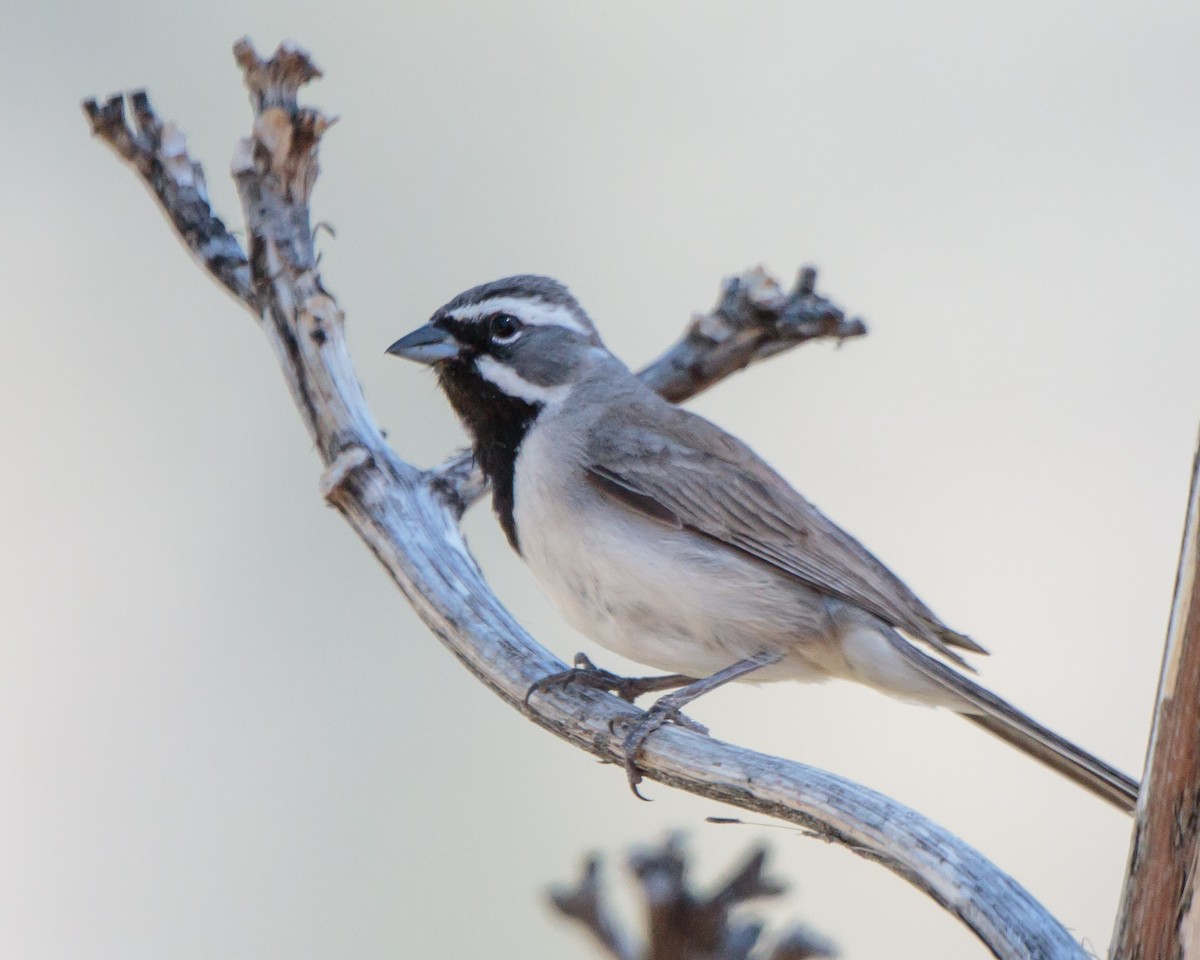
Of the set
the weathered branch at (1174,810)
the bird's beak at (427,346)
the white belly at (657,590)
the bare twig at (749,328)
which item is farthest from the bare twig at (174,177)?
the weathered branch at (1174,810)

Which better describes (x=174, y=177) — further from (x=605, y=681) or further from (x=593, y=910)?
(x=593, y=910)

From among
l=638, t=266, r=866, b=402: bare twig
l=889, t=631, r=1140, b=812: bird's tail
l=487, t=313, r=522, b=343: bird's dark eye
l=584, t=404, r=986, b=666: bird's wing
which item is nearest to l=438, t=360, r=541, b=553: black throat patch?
l=487, t=313, r=522, b=343: bird's dark eye

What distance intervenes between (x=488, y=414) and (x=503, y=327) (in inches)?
13.4

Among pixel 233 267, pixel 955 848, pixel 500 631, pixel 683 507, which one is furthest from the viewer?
pixel 233 267

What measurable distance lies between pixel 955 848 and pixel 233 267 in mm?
3552

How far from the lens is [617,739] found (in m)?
4.18

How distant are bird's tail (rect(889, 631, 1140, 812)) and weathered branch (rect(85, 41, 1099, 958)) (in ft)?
3.55

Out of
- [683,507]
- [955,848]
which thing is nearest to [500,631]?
[683,507]

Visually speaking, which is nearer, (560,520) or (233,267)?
(560,520)

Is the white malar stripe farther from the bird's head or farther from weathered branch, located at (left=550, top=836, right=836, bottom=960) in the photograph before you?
weathered branch, located at (left=550, top=836, right=836, bottom=960)

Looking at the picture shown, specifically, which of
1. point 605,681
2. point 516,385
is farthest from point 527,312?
point 605,681

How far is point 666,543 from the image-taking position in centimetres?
481

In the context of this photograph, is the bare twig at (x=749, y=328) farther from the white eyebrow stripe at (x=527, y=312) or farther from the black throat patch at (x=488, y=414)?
the black throat patch at (x=488, y=414)

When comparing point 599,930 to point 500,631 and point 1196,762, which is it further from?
point 500,631
